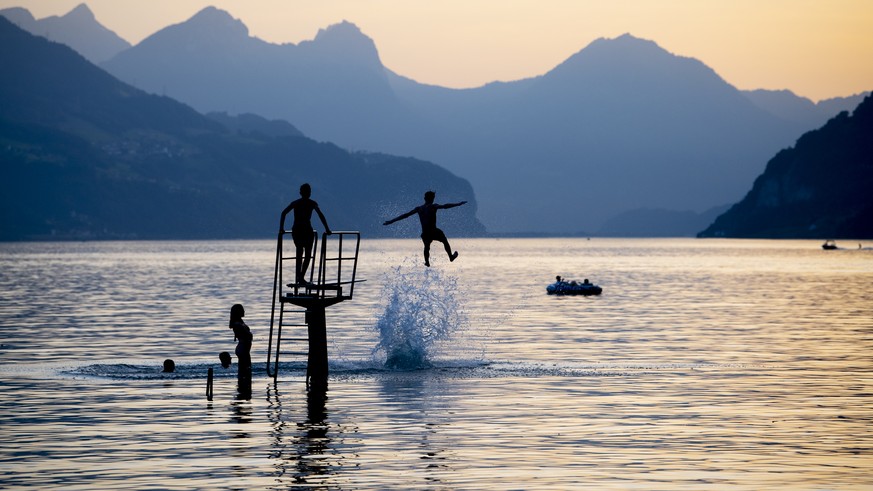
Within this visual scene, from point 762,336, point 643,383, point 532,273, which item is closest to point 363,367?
point 643,383

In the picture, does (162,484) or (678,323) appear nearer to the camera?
(162,484)

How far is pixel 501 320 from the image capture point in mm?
74625

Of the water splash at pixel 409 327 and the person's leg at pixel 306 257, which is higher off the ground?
the person's leg at pixel 306 257

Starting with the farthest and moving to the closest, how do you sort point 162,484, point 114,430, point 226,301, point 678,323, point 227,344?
point 226,301 < point 678,323 < point 227,344 < point 114,430 < point 162,484

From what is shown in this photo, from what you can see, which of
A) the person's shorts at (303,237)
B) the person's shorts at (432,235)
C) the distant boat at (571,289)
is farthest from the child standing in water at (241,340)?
the distant boat at (571,289)

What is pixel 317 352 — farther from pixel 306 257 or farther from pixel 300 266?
pixel 306 257

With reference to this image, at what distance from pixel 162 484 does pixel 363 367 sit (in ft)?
72.8

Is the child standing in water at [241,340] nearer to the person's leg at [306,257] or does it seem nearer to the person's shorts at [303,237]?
the person's leg at [306,257]

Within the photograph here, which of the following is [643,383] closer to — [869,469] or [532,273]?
[869,469]

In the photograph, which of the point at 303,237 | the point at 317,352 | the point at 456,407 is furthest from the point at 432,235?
→ the point at 456,407

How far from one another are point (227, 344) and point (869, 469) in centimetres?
3756

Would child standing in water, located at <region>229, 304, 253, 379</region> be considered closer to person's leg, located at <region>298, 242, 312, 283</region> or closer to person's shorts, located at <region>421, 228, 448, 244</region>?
person's leg, located at <region>298, 242, 312, 283</region>

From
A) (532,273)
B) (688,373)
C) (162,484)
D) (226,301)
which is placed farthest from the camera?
(532,273)

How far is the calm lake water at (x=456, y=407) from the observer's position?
2558 cm
